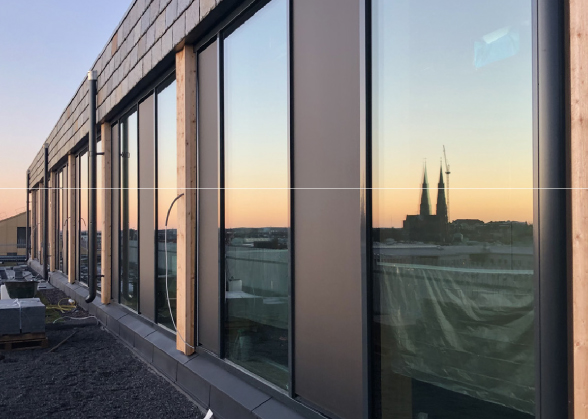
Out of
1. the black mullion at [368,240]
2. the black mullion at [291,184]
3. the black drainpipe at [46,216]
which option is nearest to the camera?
the black mullion at [368,240]

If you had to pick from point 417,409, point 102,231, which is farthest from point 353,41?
point 102,231

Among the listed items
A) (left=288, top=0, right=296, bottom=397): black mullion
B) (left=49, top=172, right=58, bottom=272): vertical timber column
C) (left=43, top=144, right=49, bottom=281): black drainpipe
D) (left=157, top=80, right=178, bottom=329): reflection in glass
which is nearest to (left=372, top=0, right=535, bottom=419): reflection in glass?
(left=288, top=0, right=296, bottom=397): black mullion

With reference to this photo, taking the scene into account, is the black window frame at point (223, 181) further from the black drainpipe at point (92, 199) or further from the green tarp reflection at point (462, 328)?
the black drainpipe at point (92, 199)

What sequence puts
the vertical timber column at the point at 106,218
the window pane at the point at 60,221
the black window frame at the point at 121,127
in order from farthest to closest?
the window pane at the point at 60,221 < the vertical timber column at the point at 106,218 < the black window frame at the point at 121,127

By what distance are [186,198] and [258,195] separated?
4.56 feet

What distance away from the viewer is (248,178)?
493cm

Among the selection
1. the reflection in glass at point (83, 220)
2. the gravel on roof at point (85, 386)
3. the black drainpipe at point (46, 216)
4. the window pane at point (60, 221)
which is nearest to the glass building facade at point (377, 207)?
the gravel on roof at point (85, 386)

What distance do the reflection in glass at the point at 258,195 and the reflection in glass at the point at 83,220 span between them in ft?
31.0

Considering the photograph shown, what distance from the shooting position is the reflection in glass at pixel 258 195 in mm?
4348

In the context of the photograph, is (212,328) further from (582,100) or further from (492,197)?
(582,100)

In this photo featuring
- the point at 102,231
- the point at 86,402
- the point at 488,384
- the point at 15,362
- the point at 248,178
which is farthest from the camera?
the point at 102,231

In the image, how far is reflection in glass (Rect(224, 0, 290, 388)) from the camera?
435 cm

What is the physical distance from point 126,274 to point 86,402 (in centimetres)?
392

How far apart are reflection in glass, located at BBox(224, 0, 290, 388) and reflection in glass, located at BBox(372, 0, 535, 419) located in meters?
1.23
